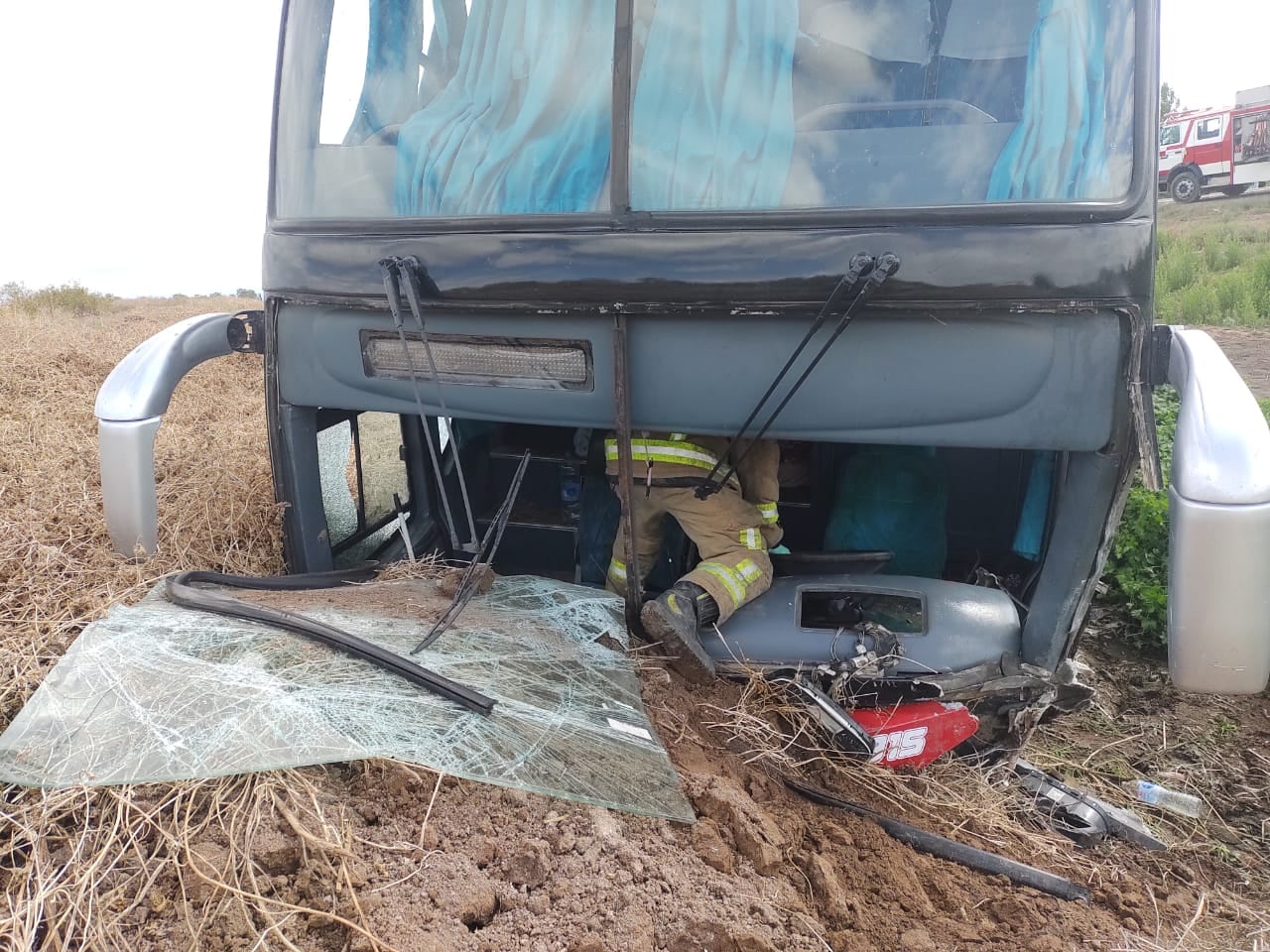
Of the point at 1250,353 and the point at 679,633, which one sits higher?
the point at 1250,353

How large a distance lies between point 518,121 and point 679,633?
1.61 m

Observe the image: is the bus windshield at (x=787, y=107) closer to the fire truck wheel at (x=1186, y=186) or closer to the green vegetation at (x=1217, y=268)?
the green vegetation at (x=1217, y=268)

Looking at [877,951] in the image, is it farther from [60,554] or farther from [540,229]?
[60,554]

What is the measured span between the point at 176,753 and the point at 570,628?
45.7 inches

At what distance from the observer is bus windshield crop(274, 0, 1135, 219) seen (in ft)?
7.94

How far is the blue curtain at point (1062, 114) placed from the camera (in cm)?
239

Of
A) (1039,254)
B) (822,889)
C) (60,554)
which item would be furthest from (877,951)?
(60,554)

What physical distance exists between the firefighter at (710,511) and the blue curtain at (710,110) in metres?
0.75

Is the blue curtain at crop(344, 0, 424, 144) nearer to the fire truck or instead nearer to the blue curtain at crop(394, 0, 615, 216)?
the blue curtain at crop(394, 0, 615, 216)

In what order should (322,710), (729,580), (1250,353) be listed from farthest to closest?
1. (1250,353)
2. (729,580)
3. (322,710)

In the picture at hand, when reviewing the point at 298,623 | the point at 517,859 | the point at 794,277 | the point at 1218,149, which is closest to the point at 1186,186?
the point at 1218,149

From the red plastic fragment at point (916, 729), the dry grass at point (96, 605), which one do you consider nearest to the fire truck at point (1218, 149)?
the red plastic fragment at point (916, 729)

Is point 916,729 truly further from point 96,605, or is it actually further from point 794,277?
point 96,605

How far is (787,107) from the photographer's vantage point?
2539 mm
